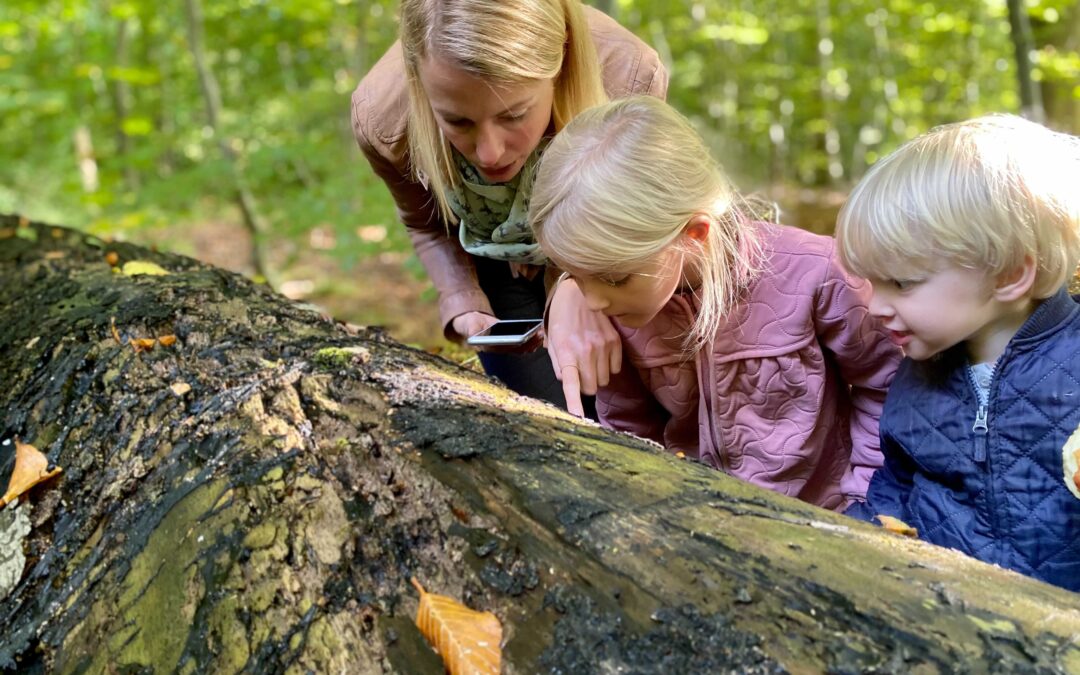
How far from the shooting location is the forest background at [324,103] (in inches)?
281

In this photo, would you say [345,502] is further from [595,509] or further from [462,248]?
[462,248]

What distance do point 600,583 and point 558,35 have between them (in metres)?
1.50

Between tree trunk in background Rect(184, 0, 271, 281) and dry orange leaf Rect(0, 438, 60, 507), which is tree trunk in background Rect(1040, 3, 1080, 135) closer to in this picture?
dry orange leaf Rect(0, 438, 60, 507)

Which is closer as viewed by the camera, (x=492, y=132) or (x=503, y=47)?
(x=503, y=47)

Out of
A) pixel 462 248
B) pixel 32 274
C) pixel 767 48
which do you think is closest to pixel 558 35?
pixel 462 248

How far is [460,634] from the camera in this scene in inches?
42.6

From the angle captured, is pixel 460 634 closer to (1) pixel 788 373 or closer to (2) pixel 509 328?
(1) pixel 788 373

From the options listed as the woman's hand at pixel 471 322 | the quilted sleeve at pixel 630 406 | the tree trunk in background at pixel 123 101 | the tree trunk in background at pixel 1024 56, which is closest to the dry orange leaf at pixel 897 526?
the quilted sleeve at pixel 630 406

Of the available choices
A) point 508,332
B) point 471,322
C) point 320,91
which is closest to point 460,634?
point 508,332

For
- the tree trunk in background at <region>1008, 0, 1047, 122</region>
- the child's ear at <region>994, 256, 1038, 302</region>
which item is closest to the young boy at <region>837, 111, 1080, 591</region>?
the child's ear at <region>994, 256, 1038, 302</region>

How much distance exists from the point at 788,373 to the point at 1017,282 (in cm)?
63

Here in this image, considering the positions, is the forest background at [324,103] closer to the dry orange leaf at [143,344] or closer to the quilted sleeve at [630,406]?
the quilted sleeve at [630,406]

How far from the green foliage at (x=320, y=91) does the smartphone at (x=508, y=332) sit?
2.95m

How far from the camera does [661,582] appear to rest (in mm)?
1074
